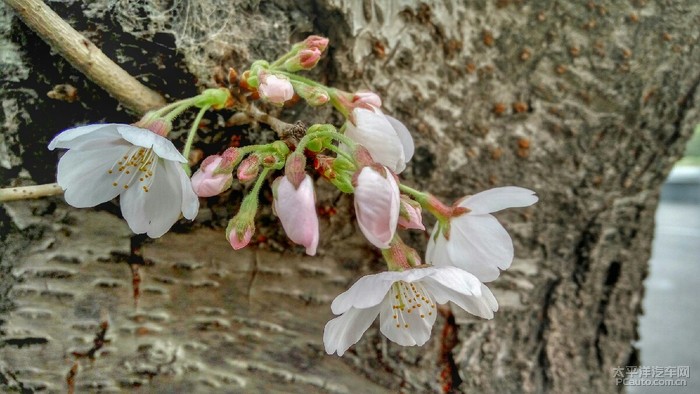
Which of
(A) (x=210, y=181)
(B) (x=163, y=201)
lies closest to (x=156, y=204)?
(B) (x=163, y=201)

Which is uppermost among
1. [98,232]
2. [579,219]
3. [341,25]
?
[341,25]

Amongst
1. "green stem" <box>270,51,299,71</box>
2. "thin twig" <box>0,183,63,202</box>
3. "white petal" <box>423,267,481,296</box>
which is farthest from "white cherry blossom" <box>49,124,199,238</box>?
"white petal" <box>423,267,481,296</box>

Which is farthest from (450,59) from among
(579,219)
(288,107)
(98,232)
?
(98,232)

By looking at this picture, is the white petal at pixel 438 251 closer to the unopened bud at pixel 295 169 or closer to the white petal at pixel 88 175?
the unopened bud at pixel 295 169

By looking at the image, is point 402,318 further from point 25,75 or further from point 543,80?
point 25,75

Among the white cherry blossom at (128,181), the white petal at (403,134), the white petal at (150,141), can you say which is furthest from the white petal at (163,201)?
the white petal at (403,134)

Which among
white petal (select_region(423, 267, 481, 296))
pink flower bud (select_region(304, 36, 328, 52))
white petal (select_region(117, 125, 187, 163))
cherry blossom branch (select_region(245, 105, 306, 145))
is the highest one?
pink flower bud (select_region(304, 36, 328, 52))

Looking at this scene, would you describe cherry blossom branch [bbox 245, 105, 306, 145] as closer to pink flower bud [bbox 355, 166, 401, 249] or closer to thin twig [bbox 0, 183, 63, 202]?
pink flower bud [bbox 355, 166, 401, 249]
